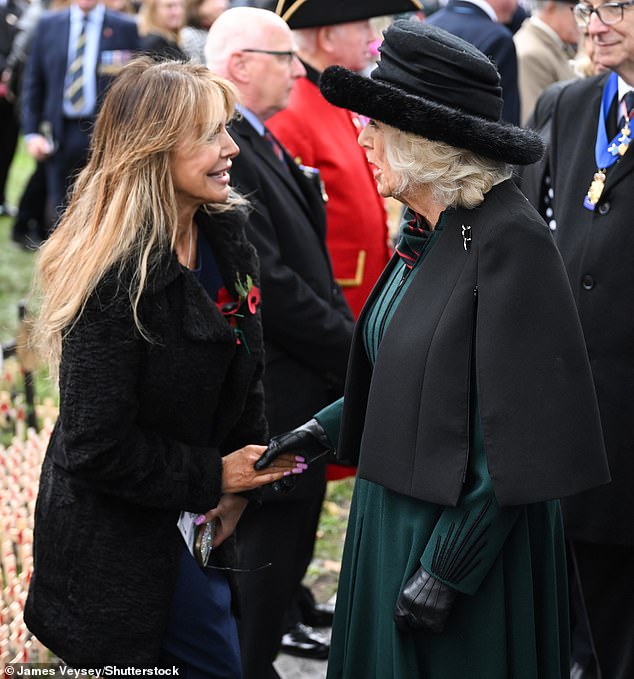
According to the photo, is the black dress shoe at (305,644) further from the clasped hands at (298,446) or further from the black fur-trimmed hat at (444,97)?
the black fur-trimmed hat at (444,97)

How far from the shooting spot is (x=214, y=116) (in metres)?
2.79

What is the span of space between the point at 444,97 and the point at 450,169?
164 mm

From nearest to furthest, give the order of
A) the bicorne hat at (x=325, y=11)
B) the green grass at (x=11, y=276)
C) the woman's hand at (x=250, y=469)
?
1. the woman's hand at (x=250, y=469)
2. the bicorne hat at (x=325, y=11)
3. the green grass at (x=11, y=276)

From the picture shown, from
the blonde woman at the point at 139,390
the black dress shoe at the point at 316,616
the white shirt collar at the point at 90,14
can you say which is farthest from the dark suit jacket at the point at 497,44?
the white shirt collar at the point at 90,14

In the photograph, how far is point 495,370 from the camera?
7.55ft

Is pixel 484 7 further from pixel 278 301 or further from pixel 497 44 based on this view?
pixel 278 301

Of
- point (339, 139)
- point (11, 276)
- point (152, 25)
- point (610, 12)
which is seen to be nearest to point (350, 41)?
point (339, 139)

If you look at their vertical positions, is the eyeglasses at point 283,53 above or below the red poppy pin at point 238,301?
above

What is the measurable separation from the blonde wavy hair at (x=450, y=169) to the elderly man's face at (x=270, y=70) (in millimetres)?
1370

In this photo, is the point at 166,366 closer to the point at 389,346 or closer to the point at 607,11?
the point at 389,346

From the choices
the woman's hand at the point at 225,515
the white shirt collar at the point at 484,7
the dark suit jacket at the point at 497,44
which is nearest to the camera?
the woman's hand at the point at 225,515

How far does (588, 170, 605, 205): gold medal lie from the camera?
332cm

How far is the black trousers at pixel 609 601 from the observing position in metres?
3.53

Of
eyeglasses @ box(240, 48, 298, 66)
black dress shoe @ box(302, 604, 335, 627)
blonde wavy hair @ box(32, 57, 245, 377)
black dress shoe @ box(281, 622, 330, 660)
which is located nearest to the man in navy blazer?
eyeglasses @ box(240, 48, 298, 66)
